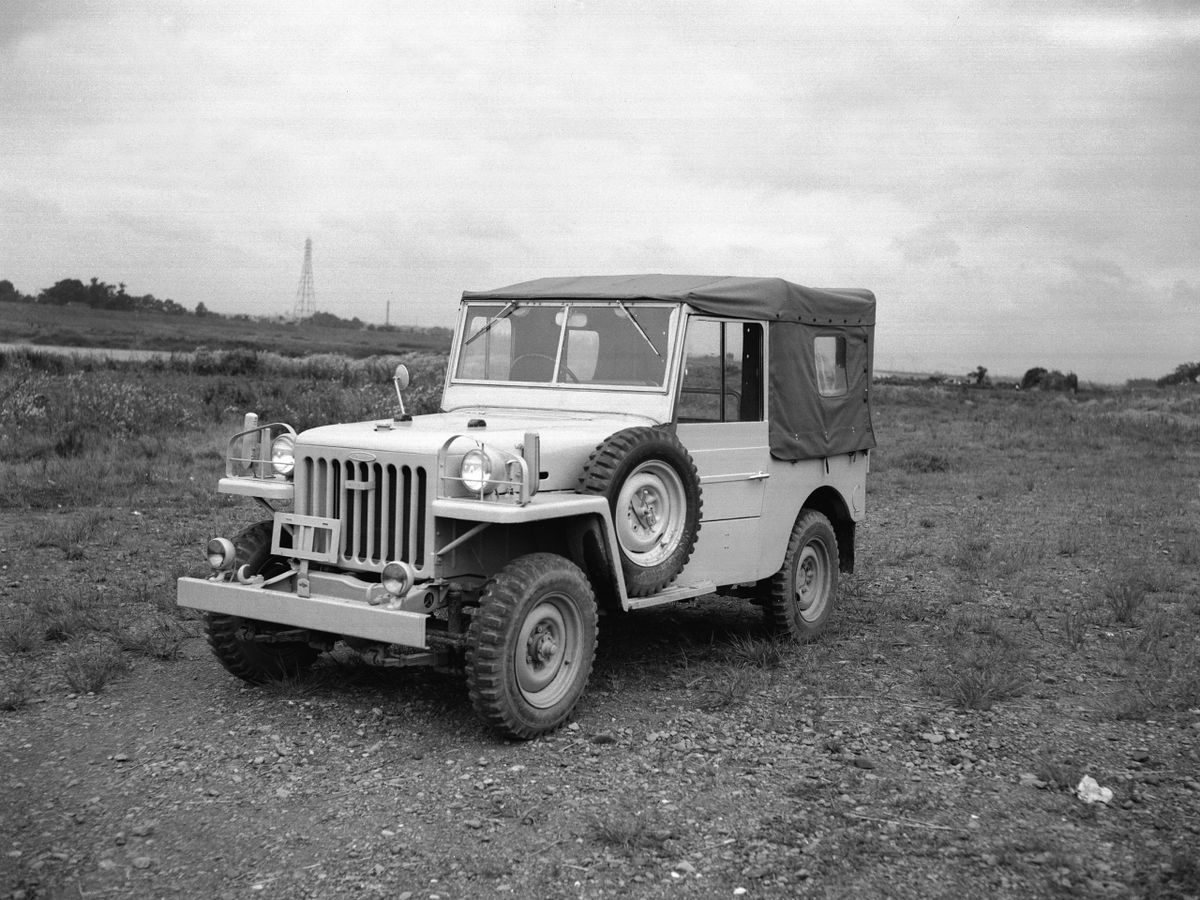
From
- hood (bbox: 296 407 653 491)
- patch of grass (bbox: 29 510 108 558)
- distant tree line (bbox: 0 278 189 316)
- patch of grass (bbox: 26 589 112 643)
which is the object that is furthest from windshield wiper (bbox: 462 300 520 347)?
distant tree line (bbox: 0 278 189 316)

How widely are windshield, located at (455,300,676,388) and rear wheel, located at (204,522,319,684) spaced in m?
1.85

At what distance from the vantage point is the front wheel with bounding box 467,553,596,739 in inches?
211

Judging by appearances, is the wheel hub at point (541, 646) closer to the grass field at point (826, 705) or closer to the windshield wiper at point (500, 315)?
the grass field at point (826, 705)

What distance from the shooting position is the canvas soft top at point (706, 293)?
274 inches

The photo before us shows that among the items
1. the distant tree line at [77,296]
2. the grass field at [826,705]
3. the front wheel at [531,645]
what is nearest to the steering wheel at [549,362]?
the front wheel at [531,645]

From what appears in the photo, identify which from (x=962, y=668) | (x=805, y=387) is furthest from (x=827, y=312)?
(x=962, y=668)

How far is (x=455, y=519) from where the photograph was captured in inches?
225

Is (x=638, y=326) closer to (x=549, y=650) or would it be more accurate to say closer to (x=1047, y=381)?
(x=549, y=650)

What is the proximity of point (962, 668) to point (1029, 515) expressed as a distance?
22.9 feet

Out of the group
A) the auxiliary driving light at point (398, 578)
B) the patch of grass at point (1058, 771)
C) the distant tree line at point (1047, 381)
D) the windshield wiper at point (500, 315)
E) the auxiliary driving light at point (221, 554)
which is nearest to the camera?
the patch of grass at point (1058, 771)

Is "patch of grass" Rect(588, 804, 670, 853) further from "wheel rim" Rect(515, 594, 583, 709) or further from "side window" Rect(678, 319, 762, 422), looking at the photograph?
"side window" Rect(678, 319, 762, 422)

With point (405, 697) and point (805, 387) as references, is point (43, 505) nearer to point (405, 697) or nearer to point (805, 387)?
point (405, 697)

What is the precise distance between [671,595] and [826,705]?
1016mm

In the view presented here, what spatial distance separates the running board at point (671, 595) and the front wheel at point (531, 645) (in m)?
0.34
